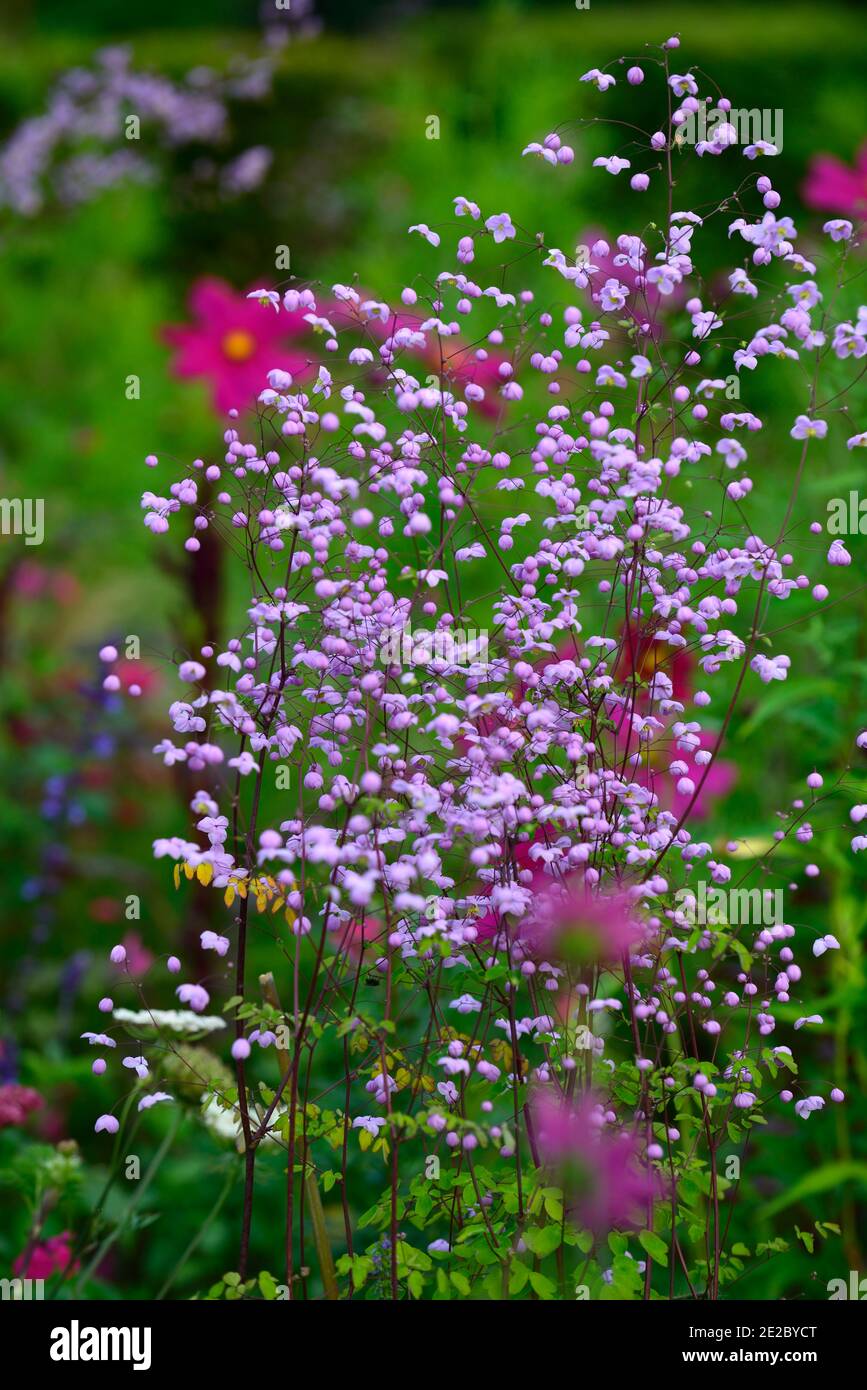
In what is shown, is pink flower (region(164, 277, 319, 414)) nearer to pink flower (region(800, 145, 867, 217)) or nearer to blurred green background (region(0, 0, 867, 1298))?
blurred green background (region(0, 0, 867, 1298))

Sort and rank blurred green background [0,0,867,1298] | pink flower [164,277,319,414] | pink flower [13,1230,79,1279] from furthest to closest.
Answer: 1. pink flower [164,277,319,414]
2. blurred green background [0,0,867,1298]
3. pink flower [13,1230,79,1279]

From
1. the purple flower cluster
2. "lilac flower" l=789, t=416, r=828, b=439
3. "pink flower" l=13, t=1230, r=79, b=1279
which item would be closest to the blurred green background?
"pink flower" l=13, t=1230, r=79, b=1279

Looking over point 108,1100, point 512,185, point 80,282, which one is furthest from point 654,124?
point 108,1100

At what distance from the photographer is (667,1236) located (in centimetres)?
198

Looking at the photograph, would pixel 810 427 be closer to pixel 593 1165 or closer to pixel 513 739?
pixel 513 739

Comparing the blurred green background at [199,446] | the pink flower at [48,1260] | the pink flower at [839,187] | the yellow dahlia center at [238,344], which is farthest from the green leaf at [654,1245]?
the yellow dahlia center at [238,344]

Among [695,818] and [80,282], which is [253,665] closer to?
[695,818]

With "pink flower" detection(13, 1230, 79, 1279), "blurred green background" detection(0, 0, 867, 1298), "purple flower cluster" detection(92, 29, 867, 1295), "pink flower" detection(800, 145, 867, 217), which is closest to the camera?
"purple flower cluster" detection(92, 29, 867, 1295)

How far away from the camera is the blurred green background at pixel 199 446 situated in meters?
2.49

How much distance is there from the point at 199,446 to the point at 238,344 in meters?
2.02

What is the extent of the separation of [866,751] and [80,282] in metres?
5.61

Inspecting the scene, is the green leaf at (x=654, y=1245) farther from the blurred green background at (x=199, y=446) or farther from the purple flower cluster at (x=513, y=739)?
the blurred green background at (x=199, y=446)

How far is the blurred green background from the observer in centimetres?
249

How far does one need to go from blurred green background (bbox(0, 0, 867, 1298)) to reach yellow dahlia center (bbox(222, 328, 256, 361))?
374 mm
